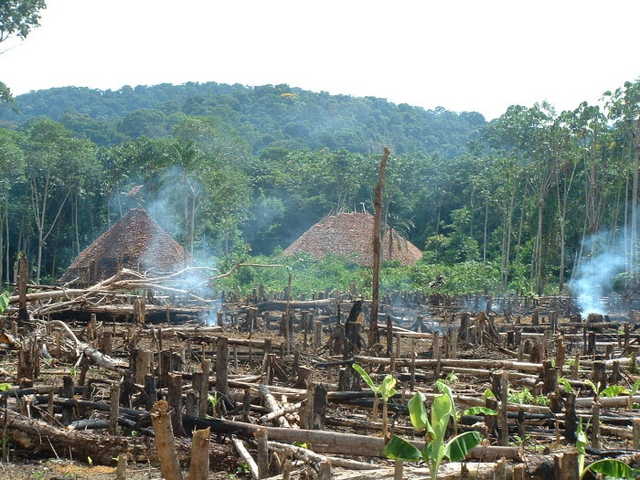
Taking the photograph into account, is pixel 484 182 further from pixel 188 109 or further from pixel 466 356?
pixel 188 109

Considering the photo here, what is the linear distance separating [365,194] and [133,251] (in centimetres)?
2782

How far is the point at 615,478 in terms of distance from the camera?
6.08m

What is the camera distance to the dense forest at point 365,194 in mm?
37219

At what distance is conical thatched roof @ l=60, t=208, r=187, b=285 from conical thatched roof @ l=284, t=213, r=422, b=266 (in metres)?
12.5

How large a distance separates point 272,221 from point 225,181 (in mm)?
15010

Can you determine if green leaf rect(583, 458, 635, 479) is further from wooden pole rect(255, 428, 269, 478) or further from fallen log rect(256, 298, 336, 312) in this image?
fallen log rect(256, 298, 336, 312)

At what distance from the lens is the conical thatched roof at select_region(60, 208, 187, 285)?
101ft

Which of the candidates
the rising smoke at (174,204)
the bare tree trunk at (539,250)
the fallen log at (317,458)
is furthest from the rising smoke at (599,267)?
the fallen log at (317,458)

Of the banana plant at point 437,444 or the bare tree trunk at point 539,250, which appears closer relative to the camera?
the banana plant at point 437,444

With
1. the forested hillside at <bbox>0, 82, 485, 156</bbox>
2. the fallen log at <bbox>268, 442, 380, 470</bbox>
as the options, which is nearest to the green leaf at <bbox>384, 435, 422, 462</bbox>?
the fallen log at <bbox>268, 442, 380, 470</bbox>

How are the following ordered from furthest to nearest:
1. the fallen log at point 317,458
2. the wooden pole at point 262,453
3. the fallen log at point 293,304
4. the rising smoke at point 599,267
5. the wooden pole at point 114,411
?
1. the rising smoke at point 599,267
2. the fallen log at point 293,304
3. the wooden pole at point 114,411
4. the fallen log at point 317,458
5. the wooden pole at point 262,453

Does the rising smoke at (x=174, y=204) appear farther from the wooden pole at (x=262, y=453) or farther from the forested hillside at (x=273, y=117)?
the forested hillside at (x=273, y=117)

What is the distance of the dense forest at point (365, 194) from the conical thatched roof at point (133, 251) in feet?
17.4

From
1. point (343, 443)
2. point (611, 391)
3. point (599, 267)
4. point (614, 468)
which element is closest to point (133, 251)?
point (599, 267)
